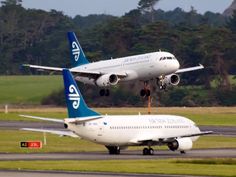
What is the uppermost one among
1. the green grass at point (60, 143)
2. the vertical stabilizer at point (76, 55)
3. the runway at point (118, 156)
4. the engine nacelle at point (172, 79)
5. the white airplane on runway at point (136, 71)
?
the vertical stabilizer at point (76, 55)

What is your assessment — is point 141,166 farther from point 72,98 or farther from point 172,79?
point 172,79

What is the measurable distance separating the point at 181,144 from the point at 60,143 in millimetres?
13817

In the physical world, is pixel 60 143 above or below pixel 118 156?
above

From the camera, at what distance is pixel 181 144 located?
274 ft

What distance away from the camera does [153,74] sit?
9944cm

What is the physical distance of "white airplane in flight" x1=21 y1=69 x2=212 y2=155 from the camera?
270ft

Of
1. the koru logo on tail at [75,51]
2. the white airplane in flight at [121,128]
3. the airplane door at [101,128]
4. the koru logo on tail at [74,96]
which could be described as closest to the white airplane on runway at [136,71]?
the koru logo on tail at [75,51]

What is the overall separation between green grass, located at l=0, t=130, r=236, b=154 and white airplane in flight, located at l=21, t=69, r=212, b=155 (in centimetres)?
269

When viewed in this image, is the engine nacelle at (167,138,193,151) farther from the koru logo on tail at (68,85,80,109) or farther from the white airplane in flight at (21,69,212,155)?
the koru logo on tail at (68,85,80,109)

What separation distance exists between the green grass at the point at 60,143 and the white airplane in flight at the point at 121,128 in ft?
8.82

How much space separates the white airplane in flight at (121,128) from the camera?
8219 centimetres

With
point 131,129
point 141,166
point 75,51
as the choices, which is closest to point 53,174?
point 141,166

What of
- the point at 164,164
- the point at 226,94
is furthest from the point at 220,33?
the point at 164,164

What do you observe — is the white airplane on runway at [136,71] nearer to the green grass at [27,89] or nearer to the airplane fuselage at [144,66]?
the airplane fuselage at [144,66]
